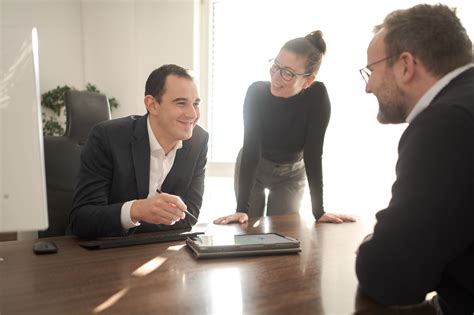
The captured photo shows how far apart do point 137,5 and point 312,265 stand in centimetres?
300

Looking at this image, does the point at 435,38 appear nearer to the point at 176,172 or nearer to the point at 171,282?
the point at 171,282

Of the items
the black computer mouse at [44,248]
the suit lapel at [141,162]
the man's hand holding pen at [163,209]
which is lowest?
the black computer mouse at [44,248]

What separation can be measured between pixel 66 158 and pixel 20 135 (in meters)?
1.05

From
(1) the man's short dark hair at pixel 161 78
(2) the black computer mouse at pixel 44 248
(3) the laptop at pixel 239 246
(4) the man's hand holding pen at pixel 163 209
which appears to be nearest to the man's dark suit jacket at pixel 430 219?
(3) the laptop at pixel 239 246

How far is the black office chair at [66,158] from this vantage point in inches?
61.9

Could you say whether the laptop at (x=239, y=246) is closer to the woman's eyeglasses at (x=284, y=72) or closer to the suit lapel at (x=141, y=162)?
the suit lapel at (x=141, y=162)

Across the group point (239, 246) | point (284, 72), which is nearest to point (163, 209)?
point (239, 246)

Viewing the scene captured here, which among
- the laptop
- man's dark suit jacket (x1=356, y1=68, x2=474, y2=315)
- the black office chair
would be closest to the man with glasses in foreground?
man's dark suit jacket (x1=356, y1=68, x2=474, y2=315)

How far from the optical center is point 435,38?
0.92m

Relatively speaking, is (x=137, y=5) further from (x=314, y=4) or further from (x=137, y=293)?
(x=137, y=293)

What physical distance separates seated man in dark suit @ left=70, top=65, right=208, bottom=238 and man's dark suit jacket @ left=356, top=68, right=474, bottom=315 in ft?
1.90

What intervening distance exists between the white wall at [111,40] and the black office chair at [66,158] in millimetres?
1791

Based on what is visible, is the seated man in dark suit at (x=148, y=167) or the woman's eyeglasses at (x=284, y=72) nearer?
the seated man in dark suit at (x=148, y=167)

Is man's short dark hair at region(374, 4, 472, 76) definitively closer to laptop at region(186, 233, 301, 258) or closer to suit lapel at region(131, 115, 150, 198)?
laptop at region(186, 233, 301, 258)
